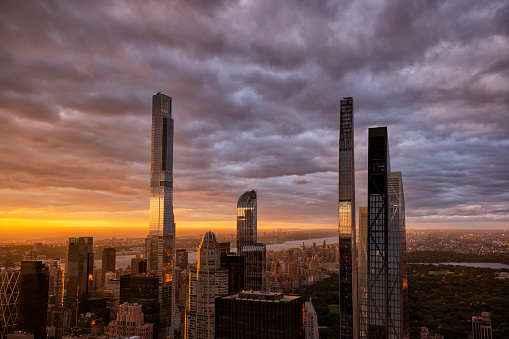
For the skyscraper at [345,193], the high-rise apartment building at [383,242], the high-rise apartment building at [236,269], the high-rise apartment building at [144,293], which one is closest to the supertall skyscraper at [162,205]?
the high-rise apartment building at [144,293]

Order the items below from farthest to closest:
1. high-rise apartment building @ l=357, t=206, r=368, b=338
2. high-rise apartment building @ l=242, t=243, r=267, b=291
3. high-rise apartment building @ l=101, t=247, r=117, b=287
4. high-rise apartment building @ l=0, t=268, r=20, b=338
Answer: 1. high-rise apartment building @ l=101, t=247, r=117, b=287
2. high-rise apartment building @ l=242, t=243, r=267, b=291
3. high-rise apartment building @ l=0, t=268, r=20, b=338
4. high-rise apartment building @ l=357, t=206, r=368, b=338

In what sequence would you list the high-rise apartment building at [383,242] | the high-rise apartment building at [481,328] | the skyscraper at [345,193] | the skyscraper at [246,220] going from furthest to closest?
the skyscraper at [246,220] → the skyscraper at [345,193] → the high-rise apartment building at [481,328] → the high-rise apartment building at [383,242]

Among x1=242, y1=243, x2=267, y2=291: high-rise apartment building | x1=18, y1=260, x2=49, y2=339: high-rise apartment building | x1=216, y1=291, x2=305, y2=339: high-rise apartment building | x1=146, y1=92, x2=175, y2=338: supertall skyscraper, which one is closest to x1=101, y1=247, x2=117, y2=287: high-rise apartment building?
x1=146, y1=92, x2=175, y2=338: supertall skyscraper

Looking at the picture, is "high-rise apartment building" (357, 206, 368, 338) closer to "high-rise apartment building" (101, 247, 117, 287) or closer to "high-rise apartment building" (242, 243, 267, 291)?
"high-rise apartment building" (242, 243, 267, 291)

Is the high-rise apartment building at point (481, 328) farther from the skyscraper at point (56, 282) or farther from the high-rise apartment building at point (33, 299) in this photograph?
the skyscraper at point (56, 282)

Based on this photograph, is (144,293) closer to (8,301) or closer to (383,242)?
(8,301)

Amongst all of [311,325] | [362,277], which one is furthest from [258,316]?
[311,325]
